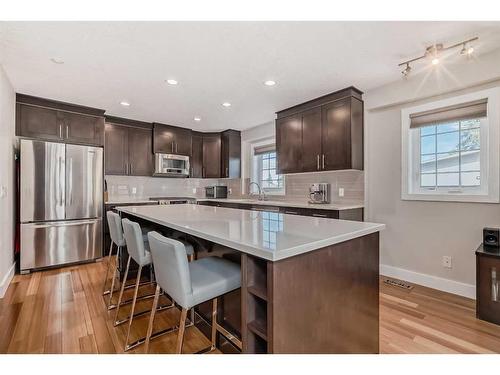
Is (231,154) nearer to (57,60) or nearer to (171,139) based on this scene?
(171,139)

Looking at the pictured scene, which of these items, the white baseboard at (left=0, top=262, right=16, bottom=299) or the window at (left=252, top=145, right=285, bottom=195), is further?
the window at (left=252, top=145, right=285, bottom=195)

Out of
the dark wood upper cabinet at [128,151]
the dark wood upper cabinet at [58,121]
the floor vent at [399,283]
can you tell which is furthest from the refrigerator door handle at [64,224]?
the floor vent at [399,283]

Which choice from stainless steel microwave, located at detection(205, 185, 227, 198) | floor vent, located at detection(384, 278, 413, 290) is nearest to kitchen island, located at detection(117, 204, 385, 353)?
floor vent, located at detection(384, 278, 413, 290)

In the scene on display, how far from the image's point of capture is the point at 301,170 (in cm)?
368

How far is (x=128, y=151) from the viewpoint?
448 centimetres

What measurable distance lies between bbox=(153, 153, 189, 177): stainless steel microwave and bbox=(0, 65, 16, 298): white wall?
2.02 metres

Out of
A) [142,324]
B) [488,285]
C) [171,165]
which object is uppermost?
[171,165]

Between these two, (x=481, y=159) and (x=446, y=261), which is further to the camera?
(x=446, y=261)

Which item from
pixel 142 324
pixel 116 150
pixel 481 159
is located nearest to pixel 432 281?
pixel 481 159

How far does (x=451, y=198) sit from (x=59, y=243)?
15.6ft

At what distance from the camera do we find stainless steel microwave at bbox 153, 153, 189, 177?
474 cm

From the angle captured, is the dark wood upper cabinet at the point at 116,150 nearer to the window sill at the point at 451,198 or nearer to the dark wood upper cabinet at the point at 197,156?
the dark wood upper cabinet at the point at 197,156

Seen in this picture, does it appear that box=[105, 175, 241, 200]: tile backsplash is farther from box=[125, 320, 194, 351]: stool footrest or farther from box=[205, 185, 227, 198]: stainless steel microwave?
box=[125, 320, 194, 351]: stool footrest
